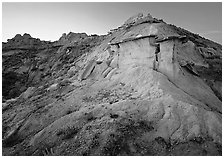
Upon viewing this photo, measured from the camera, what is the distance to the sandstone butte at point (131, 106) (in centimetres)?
1070

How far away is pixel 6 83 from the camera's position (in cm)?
2688

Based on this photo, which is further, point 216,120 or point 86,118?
point 86,118

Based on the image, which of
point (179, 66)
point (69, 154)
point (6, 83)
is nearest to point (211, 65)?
point (179, 66)

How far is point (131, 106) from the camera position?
1298cm

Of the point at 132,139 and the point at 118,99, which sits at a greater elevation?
the point at 118,99

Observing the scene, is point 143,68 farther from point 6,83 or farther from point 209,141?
point 6,83

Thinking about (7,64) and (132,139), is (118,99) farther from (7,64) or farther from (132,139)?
(7,64)

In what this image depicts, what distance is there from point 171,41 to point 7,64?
89.8 ft

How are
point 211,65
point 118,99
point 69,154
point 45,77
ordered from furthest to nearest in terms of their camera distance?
1. point 45,77
2. point 211,65
3. point 118,99
4. point 69,154

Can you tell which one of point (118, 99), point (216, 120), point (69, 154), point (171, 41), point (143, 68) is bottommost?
point (69, 154)

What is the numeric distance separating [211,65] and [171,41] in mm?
5030

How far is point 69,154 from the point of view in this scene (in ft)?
33.9

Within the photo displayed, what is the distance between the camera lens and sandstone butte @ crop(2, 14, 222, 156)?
35.1 ft

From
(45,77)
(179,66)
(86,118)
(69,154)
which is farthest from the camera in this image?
(45,77)
